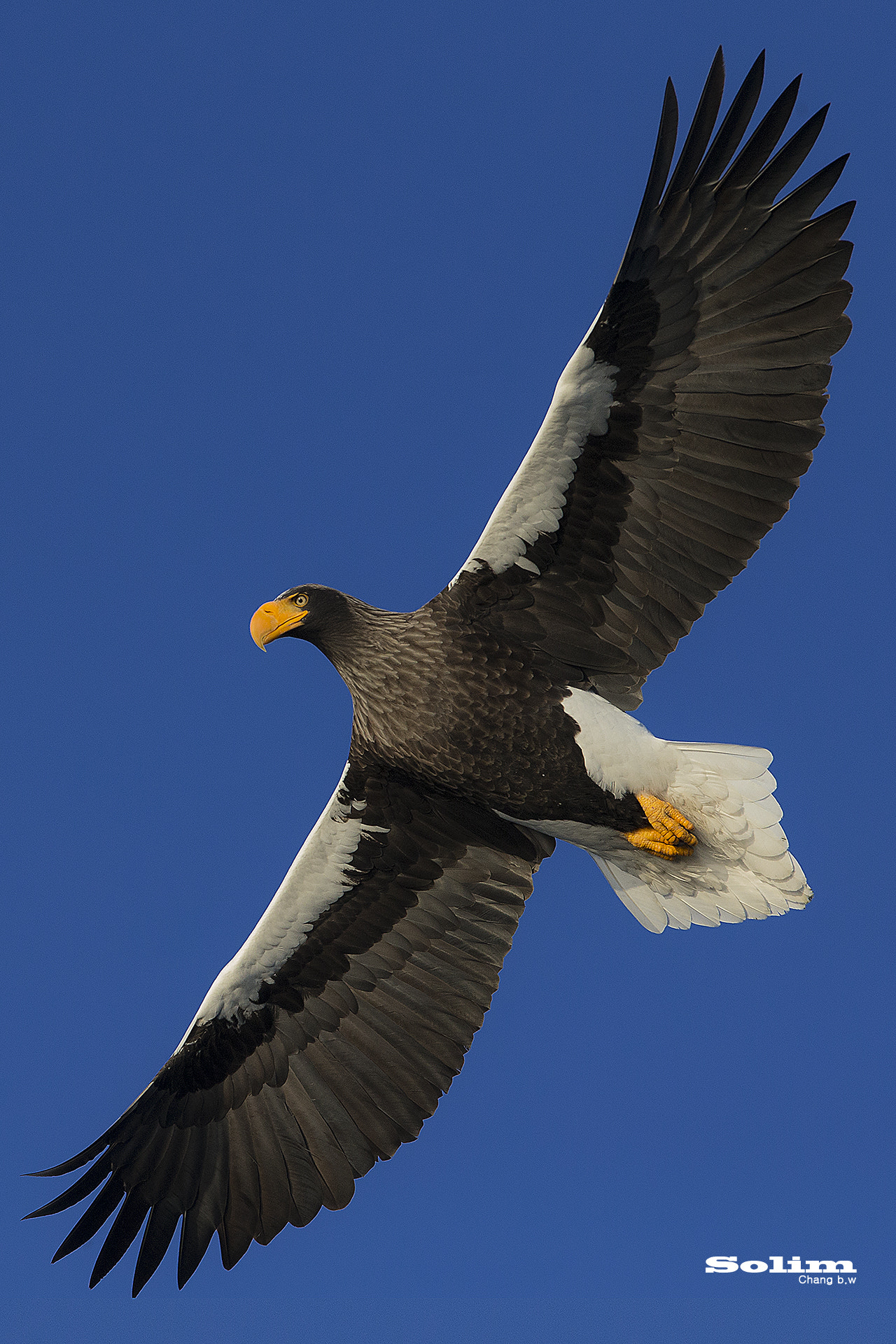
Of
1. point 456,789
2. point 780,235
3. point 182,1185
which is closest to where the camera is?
point 780,235

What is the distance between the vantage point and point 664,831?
6.77 meters

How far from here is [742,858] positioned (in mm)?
6863

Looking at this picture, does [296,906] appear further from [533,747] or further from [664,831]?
[664,831]

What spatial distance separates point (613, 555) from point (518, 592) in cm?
50

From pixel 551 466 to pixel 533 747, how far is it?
134 cm

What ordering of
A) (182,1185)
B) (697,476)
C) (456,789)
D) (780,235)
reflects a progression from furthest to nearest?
1. (182,1185)
2. (456,789)
3. (697,476)
4. (780,235)

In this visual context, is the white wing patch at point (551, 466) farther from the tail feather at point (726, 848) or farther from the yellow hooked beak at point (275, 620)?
the tail feather at point (726, 848)

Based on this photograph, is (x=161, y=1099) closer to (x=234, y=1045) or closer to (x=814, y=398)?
(x=234, y=1045)

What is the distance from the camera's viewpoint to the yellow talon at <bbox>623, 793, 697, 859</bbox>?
673 cm

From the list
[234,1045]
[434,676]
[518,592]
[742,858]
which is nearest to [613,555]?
[518,592]

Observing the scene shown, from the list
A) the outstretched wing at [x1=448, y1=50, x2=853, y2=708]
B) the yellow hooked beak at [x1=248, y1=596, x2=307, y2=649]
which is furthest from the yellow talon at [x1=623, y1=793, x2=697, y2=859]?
the yellow hooked beak at [x1=248, y1=596, x2=307, y2=649]

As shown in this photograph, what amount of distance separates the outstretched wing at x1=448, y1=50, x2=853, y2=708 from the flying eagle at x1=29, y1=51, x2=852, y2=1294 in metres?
0.01

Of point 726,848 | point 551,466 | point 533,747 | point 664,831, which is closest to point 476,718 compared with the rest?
point 533,747

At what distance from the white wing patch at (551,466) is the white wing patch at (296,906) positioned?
4.93 ft
